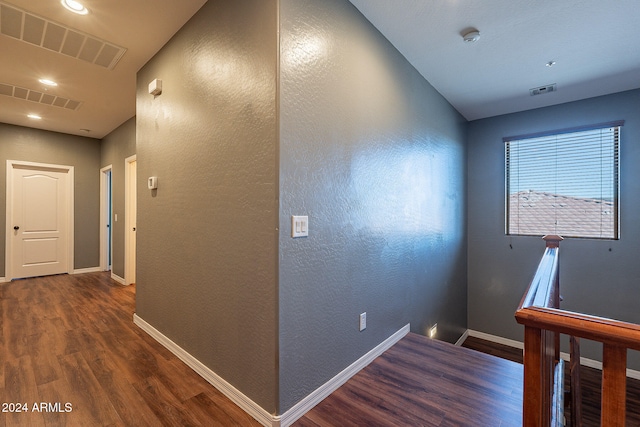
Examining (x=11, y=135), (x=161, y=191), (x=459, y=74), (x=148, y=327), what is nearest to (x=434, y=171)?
(x=459, y=74)

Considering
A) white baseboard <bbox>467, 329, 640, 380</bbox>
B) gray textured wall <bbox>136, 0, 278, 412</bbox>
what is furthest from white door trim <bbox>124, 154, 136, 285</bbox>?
white baseboard <bbox>467, 329, 640, 380</bbox>

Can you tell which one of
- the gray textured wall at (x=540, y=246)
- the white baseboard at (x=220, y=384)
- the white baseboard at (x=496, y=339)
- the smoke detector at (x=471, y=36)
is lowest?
the white baseboard at (x=496, y=339)

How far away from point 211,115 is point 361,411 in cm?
212

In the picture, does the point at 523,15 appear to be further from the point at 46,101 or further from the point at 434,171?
the point at 46,101

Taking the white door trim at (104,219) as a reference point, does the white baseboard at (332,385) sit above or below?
below

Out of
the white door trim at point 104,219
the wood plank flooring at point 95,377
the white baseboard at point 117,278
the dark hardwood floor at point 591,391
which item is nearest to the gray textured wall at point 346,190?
the wood plank flooring at point 95,377

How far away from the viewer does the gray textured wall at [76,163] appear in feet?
15.4

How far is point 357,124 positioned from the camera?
6.91 ft

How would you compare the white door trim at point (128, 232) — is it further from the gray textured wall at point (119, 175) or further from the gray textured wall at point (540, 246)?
the gray textured wall at point (540, 246)

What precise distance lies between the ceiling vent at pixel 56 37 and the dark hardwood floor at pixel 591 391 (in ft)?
15.6

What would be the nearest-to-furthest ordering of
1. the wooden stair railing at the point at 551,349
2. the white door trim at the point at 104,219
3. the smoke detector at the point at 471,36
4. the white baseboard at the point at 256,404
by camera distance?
the wooden stair railing at the point at 551,349 → the white baseboard at the point at 256,404 → the smoke detector at the point at 471,36 → the white door trim at the point at 104,219

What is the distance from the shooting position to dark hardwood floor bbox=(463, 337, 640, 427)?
270 centimetres

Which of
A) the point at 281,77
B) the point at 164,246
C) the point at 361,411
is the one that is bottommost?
the point at 361,411

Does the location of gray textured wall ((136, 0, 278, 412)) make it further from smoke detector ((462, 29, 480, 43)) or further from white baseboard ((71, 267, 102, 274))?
white baseboard ((71, 267, 102, 274))
